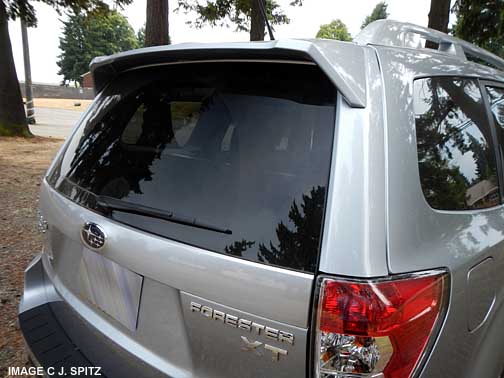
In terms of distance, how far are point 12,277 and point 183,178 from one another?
2.70 metres

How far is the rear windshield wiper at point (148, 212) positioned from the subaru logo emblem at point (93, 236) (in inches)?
3.3

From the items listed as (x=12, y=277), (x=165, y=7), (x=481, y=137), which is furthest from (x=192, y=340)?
(x=165, y=7)

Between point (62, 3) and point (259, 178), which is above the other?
point (62, 3)

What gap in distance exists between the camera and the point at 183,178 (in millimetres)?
1400

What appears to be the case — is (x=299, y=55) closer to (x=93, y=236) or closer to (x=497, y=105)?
(x=93, y=236)

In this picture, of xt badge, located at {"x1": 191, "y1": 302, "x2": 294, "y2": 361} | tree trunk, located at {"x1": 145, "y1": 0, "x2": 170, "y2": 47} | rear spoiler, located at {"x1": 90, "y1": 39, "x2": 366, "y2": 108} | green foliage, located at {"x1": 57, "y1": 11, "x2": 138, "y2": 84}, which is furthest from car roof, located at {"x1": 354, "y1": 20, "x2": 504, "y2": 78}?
green foliage, located at {"x1": 57, "y1": 11, "x2": 138, "y2": 84}

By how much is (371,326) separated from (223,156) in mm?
754

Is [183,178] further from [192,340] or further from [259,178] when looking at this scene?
[192,340]

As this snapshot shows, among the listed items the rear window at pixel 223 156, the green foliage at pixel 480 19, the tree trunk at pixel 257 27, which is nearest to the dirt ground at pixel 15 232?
the rear window at pixel 223 156

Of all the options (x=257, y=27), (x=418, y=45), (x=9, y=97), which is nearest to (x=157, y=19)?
(x=257, y=27)

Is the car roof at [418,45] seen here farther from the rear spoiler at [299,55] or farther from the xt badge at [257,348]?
the xt badge at [257,348]

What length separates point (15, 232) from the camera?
4270 millimetres

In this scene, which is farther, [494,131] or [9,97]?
[9,97]

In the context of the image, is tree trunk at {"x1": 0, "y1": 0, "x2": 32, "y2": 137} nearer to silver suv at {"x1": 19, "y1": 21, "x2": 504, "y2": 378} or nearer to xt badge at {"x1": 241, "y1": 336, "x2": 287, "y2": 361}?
silver suv at {"x1": 19, "y1": 21, "x2": 504, "y2": 378}
